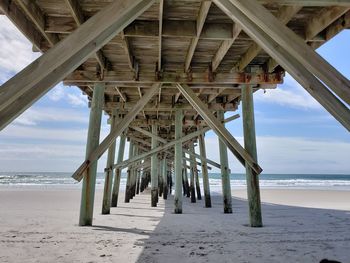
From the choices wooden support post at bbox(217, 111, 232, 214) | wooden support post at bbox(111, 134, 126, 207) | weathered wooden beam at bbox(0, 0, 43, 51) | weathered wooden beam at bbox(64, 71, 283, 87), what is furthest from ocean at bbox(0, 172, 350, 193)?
weathered wooden beam at bbox(0, 0, 43, 51)

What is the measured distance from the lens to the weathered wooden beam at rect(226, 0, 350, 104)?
2.60 m

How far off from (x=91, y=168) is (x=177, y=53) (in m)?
3.15

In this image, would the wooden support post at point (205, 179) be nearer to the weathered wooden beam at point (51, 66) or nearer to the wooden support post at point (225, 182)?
the wooden support post at point (225, 182)

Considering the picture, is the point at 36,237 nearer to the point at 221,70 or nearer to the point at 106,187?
the point at 106,187

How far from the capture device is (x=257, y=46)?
5.54m

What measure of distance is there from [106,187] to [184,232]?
3720 mm

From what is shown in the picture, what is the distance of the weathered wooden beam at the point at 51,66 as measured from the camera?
7.15 feet

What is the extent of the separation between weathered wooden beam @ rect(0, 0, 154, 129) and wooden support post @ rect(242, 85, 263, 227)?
432 centimetres

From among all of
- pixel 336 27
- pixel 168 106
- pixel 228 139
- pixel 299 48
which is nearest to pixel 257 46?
pixel 336 27

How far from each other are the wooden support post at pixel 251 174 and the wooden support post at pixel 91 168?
131 inches

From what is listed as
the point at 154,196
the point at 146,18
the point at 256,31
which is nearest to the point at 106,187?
the point at 154,196

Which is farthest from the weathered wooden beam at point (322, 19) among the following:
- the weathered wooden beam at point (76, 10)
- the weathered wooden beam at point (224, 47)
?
the weathered wooden beam at point (76, 10)

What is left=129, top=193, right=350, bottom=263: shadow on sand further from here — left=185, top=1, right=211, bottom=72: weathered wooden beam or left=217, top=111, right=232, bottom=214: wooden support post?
left=185, top=1, right=211, bottom=72: weathered wooden beam

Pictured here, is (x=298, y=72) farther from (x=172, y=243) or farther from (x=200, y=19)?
(x=172, y=243)
